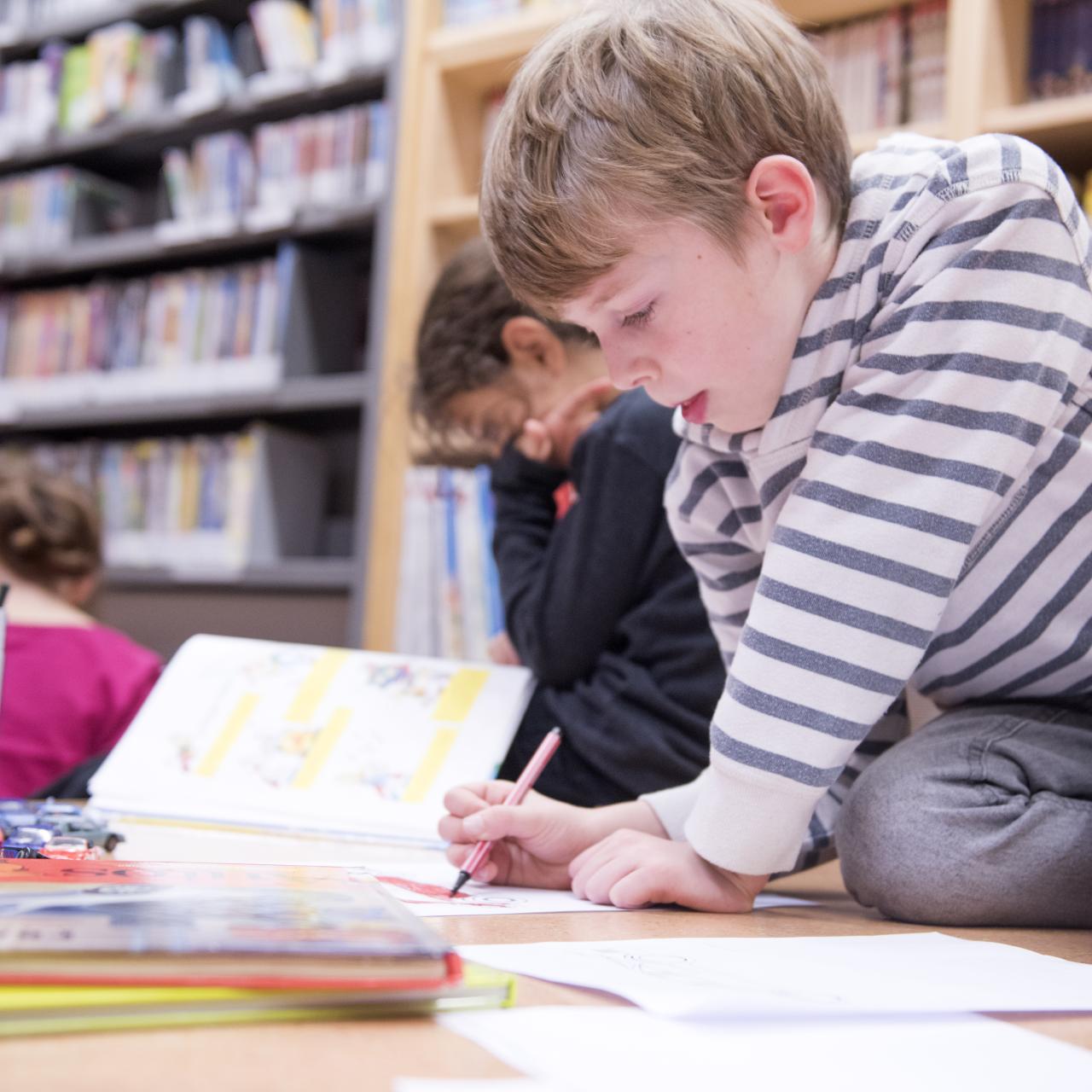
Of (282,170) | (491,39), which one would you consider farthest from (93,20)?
(491,39)

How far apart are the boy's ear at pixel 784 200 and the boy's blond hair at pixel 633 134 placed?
0.01m

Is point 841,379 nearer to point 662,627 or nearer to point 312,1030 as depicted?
point 662,627

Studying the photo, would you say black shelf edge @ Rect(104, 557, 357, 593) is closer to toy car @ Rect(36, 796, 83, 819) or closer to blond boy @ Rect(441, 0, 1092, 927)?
toy car @ Rect(36, 796, 83, 819)

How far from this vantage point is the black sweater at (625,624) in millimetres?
1152

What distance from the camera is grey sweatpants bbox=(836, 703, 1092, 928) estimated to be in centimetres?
80

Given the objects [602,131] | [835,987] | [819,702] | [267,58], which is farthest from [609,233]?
[267,58]

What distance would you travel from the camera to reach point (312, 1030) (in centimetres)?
41

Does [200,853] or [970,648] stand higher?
[970,648]

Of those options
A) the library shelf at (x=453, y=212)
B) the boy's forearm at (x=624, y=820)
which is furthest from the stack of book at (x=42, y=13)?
the boy's forearm at (x=624, y=820)

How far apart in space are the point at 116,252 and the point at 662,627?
193 cm

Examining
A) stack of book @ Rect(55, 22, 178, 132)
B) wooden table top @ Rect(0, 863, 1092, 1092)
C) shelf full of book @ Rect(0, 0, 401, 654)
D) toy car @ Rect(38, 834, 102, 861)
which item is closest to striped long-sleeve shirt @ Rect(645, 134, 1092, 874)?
wooden table top @ Rect(0, 863, 1092, 1092)

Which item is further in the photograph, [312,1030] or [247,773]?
[247,773]

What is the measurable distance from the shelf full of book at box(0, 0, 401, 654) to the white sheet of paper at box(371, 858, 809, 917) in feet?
4.50

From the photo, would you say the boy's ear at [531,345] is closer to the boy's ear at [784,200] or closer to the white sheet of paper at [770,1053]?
the boy's ear at [784,200]
